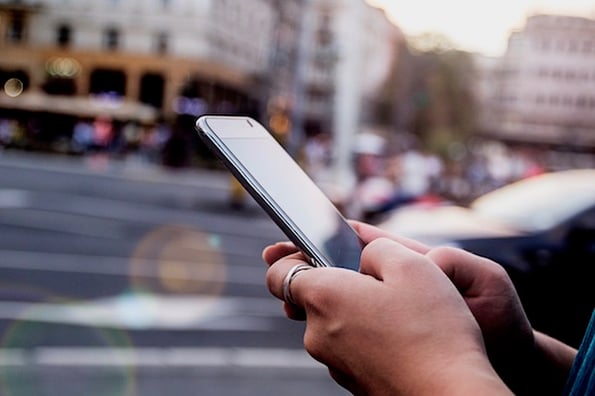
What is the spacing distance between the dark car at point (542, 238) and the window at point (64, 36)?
25.9 metres

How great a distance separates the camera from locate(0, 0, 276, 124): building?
29.8 m

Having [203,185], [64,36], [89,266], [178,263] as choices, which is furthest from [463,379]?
[64,36]

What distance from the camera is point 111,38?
3316 cm

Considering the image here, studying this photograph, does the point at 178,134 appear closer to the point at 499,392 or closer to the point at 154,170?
the point at 154,170

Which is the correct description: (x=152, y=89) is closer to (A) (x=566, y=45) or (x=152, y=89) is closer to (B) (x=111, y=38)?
(B) (x=111, y=38)

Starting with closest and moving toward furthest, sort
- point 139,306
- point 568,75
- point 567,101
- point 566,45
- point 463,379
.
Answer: point 463,379 < point 139,306 < point 566,45 < point 568,75 < point 567,101

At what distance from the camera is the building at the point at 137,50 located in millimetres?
29844

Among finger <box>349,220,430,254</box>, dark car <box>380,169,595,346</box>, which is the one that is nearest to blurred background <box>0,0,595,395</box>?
dark car <box>380,169,595,346</box>

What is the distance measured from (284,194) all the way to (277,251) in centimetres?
9

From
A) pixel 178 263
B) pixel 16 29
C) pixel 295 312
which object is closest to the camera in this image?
pixel 295 312

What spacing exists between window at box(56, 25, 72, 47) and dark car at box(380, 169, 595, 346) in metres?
25.9

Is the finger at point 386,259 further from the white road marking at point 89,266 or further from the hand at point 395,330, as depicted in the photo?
the white road marking at point 89,266

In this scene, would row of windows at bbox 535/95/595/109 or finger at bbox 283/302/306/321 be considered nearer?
finger at bbox 283/302/306/321

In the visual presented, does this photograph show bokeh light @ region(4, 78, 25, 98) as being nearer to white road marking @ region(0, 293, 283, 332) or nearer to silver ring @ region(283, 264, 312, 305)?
white road marking @ region(0, 293, 283, 332)
